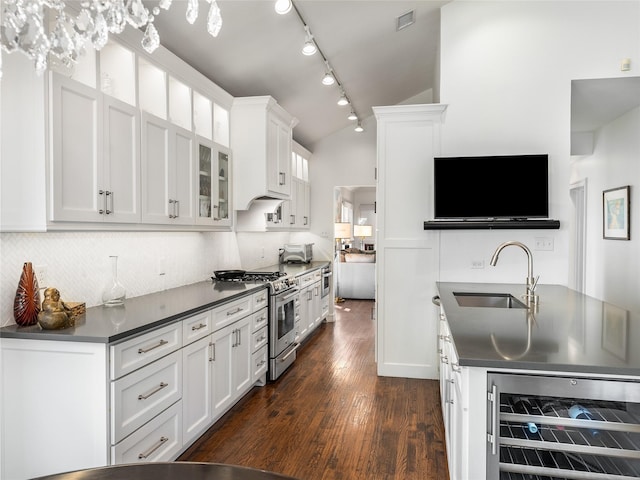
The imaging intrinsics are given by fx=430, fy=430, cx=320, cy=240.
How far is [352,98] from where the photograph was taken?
591cm

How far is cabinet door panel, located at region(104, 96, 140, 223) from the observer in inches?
92.9

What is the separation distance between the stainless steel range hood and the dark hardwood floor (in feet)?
5.01

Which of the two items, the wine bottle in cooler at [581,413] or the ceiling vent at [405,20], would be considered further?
the ceiling vent at [405,20]

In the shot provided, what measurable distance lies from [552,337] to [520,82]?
2767 millimetres

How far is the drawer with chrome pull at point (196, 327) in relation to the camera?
8.39ft

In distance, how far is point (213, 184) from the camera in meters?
3.70

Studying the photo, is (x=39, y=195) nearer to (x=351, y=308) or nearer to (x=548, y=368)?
(x=548, y=368)

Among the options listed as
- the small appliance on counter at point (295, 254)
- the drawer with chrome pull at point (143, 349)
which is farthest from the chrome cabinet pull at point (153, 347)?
the small appliance on counter at point (295, 254)

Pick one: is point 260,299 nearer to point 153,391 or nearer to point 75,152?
point 153,391

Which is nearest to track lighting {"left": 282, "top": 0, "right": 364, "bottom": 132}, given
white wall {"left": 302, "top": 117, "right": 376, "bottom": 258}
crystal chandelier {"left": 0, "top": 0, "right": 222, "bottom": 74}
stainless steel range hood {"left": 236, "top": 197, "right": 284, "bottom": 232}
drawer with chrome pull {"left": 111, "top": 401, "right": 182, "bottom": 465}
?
white wall {"left": 302, "top": 117, "right": 376, "bottom": 258}

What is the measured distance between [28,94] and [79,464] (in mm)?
1714

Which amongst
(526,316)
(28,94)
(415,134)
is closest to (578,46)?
(415,134)

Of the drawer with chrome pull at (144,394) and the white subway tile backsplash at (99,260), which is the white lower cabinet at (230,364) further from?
the white subway tile backsplash at (99,260)

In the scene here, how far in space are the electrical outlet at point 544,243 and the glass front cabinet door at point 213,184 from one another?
9.10 feet
